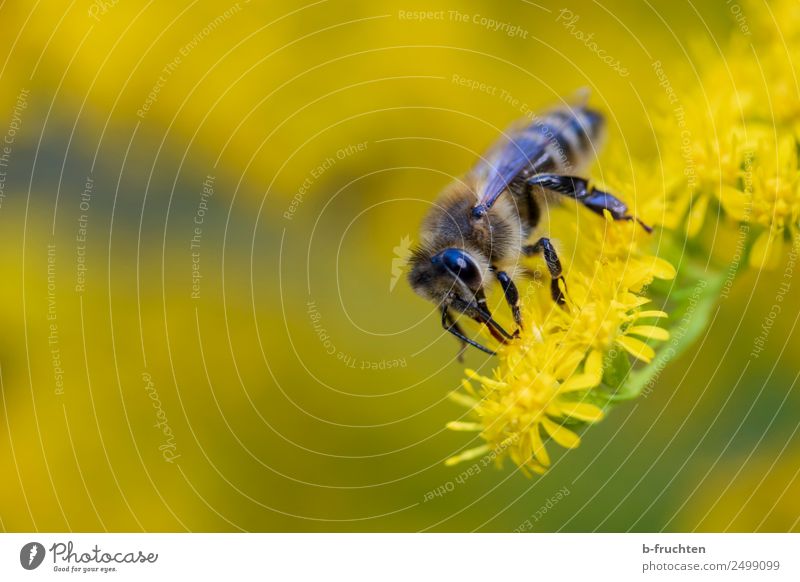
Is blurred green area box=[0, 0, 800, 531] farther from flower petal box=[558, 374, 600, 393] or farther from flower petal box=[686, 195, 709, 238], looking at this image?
flower petal box=[558, 374, 600, 393]

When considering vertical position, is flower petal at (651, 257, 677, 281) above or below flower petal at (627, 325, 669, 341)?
above

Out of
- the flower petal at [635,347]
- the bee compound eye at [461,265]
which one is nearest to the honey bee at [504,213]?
the bee compound eye at [461,265]

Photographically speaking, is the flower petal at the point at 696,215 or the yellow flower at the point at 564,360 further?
the flower petal at the point at 696,215

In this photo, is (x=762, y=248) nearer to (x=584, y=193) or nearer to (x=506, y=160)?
(x=584, y=193)

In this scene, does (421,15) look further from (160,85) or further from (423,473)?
(423,473)

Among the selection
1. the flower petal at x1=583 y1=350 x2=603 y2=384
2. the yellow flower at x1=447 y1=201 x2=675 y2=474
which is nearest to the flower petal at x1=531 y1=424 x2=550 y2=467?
the yellow flower at x1=447 y1=201 x2=675 y2=474
